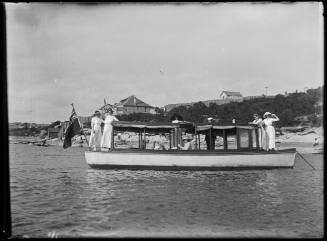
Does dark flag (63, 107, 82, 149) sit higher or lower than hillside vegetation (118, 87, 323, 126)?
lower

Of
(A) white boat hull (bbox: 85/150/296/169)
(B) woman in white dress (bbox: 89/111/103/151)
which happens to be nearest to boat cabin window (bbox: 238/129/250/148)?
(A) white boat hull (bbox: 85/150/296/169)

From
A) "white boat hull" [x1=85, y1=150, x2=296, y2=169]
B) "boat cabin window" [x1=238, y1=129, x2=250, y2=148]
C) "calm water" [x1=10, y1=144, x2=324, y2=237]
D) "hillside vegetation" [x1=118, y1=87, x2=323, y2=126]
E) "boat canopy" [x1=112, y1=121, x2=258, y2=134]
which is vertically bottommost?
"calm water" [x1=10, y1=144, x2=324, y2=237]

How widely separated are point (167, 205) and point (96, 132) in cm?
870

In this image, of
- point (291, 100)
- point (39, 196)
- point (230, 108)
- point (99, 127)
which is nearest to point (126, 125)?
point (99, 127)

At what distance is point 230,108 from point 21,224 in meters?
34.6

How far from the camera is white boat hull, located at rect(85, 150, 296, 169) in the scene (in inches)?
687

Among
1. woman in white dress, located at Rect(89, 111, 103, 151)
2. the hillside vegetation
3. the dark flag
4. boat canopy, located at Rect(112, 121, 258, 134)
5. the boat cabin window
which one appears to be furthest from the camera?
the hillside vegetation

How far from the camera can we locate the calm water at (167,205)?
827cm

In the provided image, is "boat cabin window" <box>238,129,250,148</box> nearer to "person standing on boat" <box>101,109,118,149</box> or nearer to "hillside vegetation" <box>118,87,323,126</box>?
"hillside vegetation" <box>118,87,323,126</box>

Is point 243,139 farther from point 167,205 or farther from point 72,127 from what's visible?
point 167,205

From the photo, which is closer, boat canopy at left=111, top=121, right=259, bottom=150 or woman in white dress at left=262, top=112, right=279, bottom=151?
woman in white dress at left=262, top=112, right=279, bottom=151

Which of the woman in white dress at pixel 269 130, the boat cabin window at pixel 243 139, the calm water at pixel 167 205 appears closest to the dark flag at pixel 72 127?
the calm water at pixel 167 205

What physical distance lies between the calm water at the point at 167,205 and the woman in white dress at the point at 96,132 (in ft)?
7.57

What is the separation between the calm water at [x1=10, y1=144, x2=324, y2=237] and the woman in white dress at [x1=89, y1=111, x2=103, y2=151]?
231cm
